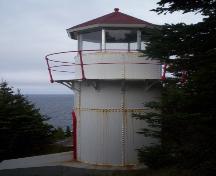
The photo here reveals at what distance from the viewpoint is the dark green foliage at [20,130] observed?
864 inches

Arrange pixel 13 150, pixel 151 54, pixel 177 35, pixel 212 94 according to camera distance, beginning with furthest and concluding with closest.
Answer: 1. pixel 13 150
2. pixel 151 54
3. pixel 177 35
4. pixel 212 94

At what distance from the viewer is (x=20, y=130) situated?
72.5ft

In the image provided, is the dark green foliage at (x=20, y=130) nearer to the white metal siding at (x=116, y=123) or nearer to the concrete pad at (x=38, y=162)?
the concrete pad at (x=38, y=162)

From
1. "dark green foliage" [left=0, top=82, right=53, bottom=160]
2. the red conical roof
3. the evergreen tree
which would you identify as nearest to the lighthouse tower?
the red conical roof

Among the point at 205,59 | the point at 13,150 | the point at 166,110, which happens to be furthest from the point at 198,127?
the point at 13,150

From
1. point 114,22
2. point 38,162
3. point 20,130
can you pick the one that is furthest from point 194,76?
point 20,130

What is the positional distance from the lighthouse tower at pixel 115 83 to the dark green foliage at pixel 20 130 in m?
5.87

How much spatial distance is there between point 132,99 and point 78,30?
11.0 feet

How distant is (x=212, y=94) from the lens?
420 inches

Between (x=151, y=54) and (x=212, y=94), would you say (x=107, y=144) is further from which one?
(x=212, y=94)

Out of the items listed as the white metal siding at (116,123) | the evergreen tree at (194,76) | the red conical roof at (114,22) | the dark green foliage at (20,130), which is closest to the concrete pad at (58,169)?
the white metal siding at (116,123)

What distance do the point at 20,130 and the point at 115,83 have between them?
736cm

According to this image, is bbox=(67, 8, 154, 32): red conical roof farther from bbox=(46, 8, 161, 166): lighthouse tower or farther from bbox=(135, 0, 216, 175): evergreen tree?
bbox=(135, 0, 216, 175): evergreen tree

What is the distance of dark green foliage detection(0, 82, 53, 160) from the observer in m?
21.9
